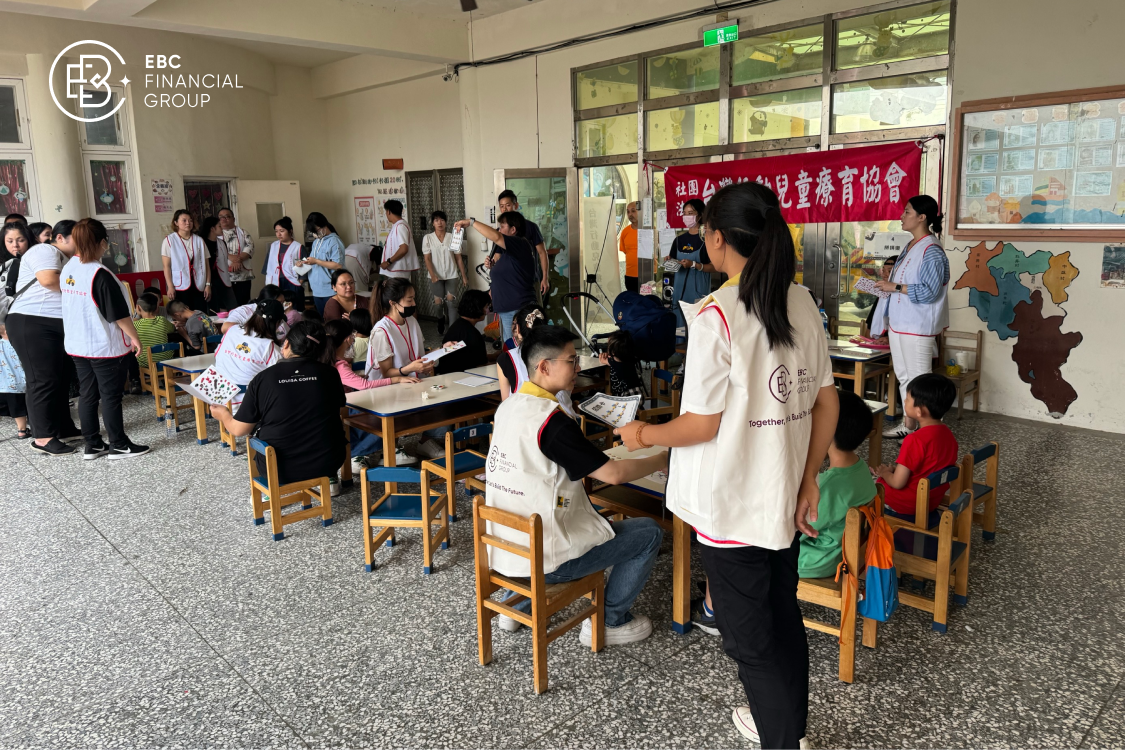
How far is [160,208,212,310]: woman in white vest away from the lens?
24.9ft

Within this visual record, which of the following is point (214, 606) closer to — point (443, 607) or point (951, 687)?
point (443, 607)

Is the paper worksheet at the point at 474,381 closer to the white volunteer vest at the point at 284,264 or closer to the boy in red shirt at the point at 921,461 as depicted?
the boy in red shirt at the point at 921,461

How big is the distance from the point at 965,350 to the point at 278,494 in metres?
5.08

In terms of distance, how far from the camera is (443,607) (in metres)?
3.17

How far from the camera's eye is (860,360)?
5.20 m

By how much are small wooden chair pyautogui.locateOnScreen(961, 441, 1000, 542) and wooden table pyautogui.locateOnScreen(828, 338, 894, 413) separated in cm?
148

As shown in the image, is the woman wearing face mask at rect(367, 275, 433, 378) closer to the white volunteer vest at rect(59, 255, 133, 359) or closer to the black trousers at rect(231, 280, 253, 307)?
the white volunteer vest at rect(59, 255, 133, 359)

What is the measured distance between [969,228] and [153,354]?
6.46m

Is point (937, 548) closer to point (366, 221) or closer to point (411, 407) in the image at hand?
point (411, 407)

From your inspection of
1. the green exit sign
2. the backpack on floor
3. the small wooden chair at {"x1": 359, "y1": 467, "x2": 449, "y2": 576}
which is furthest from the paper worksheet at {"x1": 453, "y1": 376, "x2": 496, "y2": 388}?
the green exit sign

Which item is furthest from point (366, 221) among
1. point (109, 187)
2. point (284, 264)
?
point (109, 187)

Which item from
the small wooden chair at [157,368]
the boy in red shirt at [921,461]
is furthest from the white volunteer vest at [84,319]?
the boy in red shirt at [921,461]

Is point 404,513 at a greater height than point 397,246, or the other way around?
point 397,246

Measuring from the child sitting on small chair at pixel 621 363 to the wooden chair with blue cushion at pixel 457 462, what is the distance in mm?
1244
